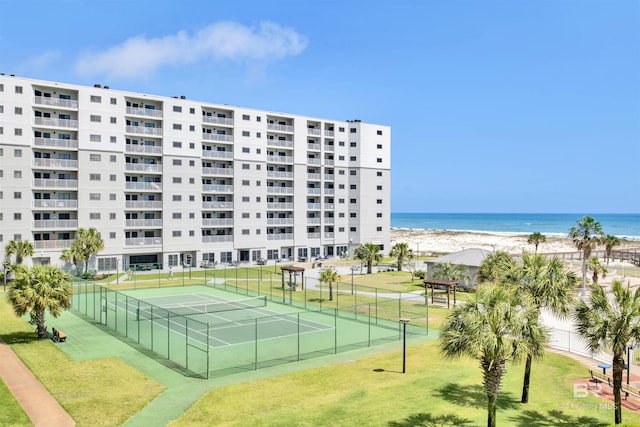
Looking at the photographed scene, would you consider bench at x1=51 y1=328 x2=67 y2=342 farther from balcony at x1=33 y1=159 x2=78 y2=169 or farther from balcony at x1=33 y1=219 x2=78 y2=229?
balcony at x1=33 y1=159 x2=78 y2=169

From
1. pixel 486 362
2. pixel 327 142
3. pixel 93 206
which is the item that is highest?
pixel 327 142

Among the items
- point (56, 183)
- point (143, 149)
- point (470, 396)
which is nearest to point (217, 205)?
point (143, 149)

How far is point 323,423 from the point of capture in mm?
18375

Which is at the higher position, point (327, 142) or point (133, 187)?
point (327, 142)

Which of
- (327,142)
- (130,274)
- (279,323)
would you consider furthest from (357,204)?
A: (279,323)

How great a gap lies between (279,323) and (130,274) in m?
32.2

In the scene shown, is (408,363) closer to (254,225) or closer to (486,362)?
(486,362)

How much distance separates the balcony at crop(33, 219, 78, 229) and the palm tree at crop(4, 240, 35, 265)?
2.73m

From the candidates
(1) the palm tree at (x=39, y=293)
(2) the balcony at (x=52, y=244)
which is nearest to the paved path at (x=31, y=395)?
(1) the palm tree at (x=39, y=293)

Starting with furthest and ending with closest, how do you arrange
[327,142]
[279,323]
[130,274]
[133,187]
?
[327,142] → [133,187] → [130,274] → [279,323]

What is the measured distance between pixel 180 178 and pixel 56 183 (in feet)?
49.8

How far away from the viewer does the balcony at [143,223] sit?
6556 centimetres

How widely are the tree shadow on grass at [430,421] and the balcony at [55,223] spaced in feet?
178

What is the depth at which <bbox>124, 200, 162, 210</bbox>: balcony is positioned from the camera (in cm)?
6575
